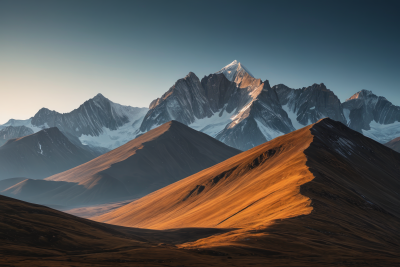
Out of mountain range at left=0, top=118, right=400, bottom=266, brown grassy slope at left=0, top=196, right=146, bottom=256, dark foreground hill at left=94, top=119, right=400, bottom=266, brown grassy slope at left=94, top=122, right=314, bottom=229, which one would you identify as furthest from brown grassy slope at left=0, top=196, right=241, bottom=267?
brown grassy slope at left=94, top=122, right=314, bottom=229

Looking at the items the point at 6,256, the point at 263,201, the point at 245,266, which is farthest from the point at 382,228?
the point at 6,256

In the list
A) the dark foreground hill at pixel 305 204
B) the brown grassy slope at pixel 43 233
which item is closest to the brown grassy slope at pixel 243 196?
the dark foreground hill at pixel 305 204

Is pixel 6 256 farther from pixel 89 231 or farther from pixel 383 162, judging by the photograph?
pixel 383 162

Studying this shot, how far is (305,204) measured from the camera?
7650 centimetres

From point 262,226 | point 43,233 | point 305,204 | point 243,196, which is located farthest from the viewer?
point 243,196

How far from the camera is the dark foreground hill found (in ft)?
183

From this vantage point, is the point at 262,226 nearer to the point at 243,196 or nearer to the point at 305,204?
the point at 305,204

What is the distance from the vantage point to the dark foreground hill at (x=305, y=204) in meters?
55.7

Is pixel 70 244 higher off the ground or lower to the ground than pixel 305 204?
higher

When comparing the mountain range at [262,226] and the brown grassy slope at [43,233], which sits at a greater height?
the brown grassy slope at [43,233]

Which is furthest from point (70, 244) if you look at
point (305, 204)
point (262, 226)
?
point (305, 204)

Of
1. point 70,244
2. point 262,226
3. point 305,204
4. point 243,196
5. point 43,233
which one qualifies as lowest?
point 305,204

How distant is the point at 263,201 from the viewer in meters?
88.1

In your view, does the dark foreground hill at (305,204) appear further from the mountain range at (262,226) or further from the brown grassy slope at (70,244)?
the brown grassy slope at (70,244)
